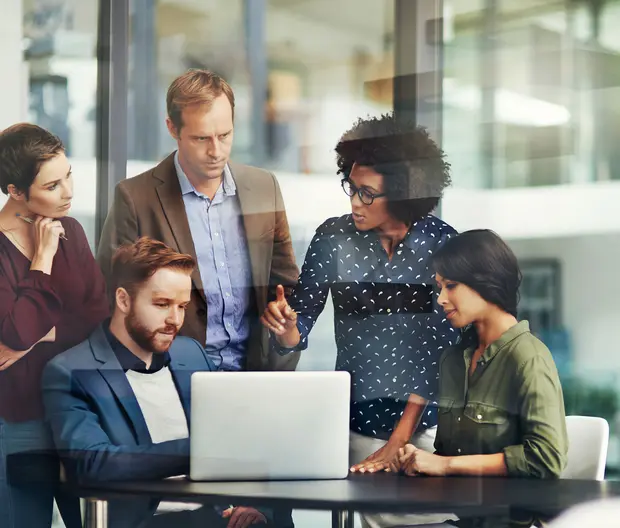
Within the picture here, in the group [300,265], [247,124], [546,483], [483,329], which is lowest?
[546,483]

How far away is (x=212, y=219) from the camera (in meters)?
3.04

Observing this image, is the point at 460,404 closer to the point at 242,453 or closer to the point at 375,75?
the point at 242,453

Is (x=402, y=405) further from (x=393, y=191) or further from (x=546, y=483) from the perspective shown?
(x=393, y=191)

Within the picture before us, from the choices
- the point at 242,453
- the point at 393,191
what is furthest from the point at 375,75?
the point at 242,453

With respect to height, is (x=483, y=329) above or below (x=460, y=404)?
above

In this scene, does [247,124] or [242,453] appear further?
[247,124]

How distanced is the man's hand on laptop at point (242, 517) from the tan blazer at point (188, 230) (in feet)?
1.58

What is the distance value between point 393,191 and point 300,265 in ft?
1.30

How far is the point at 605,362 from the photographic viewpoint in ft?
8.85

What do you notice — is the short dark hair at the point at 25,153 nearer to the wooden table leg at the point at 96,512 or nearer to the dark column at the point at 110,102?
the dark column at the point at 110,102

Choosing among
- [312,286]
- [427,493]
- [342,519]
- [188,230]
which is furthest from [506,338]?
[188,230]

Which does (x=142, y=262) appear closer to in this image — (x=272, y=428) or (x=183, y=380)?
(x=183, y=380)

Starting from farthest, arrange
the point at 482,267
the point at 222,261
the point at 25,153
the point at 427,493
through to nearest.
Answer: the point at 25,153
the point at 222,261
the point at 482,267
the point at 427,493

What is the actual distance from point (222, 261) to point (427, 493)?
3.32ft
